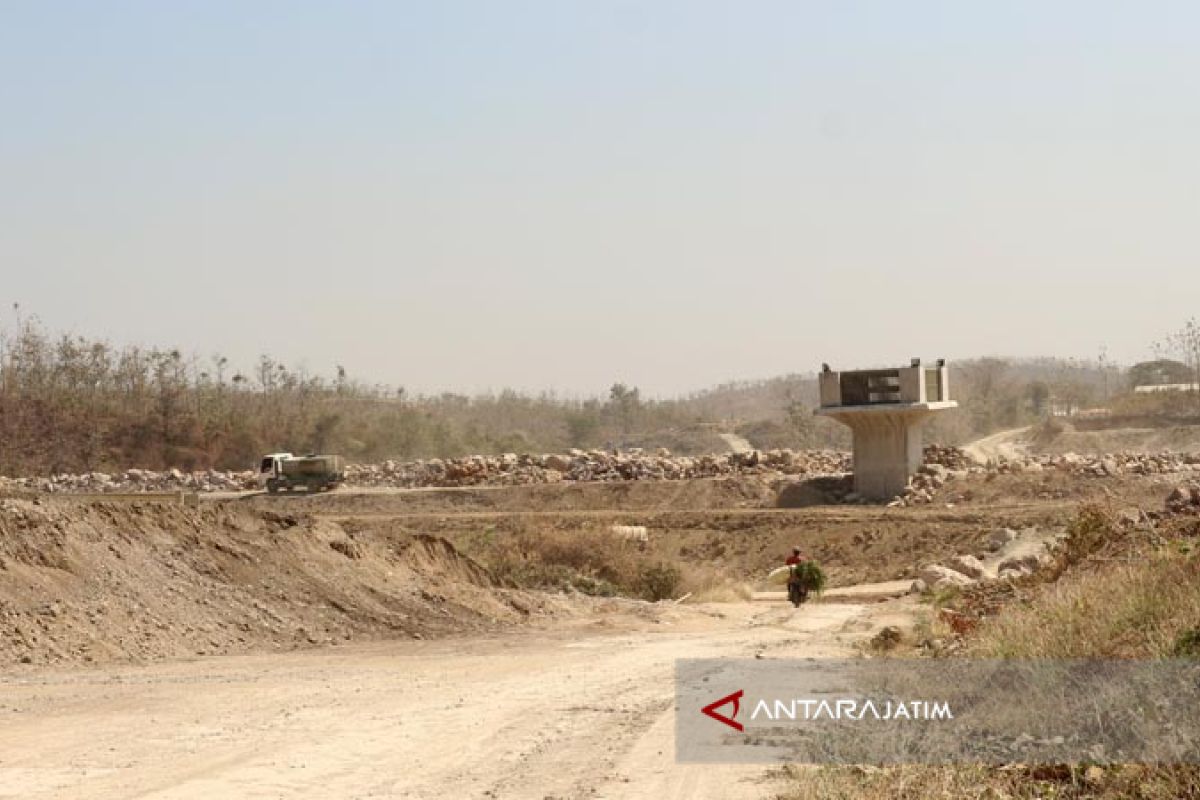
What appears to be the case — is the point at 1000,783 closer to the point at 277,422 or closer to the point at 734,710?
the point at 734,710

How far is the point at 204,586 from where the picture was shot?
23.3m

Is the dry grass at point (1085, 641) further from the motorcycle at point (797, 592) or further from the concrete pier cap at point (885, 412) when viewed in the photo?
the concrete pier cap at point (885, 412)

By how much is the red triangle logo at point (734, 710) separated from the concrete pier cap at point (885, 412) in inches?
1175

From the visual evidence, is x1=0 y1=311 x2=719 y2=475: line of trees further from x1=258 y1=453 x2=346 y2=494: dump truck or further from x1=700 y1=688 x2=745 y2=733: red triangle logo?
x1=700 y1=688 x2=745 y2=733: red triangle logo

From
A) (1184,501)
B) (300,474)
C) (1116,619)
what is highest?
(1184,501)

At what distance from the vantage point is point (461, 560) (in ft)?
96.3

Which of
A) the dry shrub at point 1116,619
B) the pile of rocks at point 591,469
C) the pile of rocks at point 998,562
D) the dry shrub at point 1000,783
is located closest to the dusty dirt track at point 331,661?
the dry shrub at point 1000,783

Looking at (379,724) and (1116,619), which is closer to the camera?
(1116,619)

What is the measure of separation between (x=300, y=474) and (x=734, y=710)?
1789 inches

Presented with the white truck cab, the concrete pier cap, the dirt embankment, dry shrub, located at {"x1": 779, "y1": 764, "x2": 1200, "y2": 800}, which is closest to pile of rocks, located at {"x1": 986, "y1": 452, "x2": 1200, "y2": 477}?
the concrete pier cap

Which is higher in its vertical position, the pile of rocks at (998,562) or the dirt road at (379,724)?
the dirt road at (379,724)

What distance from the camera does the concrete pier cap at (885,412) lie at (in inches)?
1784

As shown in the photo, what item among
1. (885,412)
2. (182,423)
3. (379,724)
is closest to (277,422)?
(182,423)

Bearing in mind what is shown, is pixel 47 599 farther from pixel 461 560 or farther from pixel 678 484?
pixel 678 484
